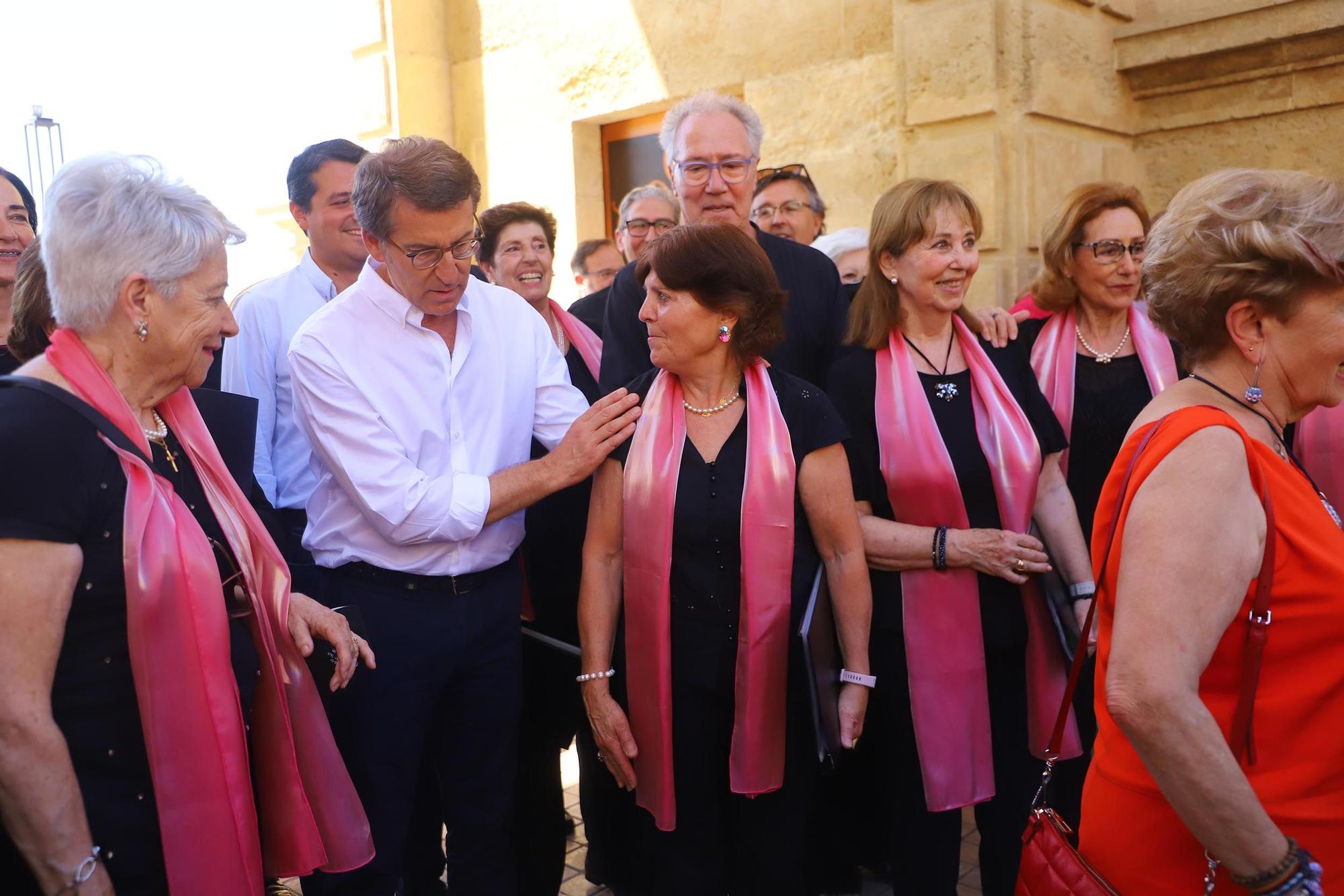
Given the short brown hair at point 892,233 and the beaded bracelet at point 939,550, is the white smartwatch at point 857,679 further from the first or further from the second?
the short brown hair at point 892,233

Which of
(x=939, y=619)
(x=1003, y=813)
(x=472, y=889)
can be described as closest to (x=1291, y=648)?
(x=939, y=619)

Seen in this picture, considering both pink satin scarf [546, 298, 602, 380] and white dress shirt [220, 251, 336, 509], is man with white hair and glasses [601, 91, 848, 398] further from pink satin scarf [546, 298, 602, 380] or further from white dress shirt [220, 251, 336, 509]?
white dress shirt [220, 251, 336, 509]

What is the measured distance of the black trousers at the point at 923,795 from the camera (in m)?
2.97

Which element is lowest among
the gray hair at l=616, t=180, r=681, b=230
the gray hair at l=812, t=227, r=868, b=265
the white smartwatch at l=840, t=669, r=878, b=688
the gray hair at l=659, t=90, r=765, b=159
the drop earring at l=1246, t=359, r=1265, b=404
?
the white smartwatch at l=840, t=669, r=878, b=688

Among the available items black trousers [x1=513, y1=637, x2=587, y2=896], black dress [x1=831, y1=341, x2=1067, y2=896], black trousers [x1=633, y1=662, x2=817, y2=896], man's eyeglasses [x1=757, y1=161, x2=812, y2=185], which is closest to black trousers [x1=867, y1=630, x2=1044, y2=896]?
black dress [x1=831, y1=341, x2=1067, y2=896]

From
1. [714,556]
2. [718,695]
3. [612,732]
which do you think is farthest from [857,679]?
[612,732]

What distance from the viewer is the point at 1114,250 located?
333 cm

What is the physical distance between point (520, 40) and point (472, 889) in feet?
19.2

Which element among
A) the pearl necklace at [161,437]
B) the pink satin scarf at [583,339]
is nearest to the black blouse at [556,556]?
the pink satin scarf at [583,339]

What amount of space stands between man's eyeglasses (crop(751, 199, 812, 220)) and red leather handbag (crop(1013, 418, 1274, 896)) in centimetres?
315

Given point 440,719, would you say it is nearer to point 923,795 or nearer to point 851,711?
point 851,711

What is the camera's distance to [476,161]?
7.62 metres

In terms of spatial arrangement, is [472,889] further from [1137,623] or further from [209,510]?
[1137,623]

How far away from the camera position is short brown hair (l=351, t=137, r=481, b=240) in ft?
8.57
